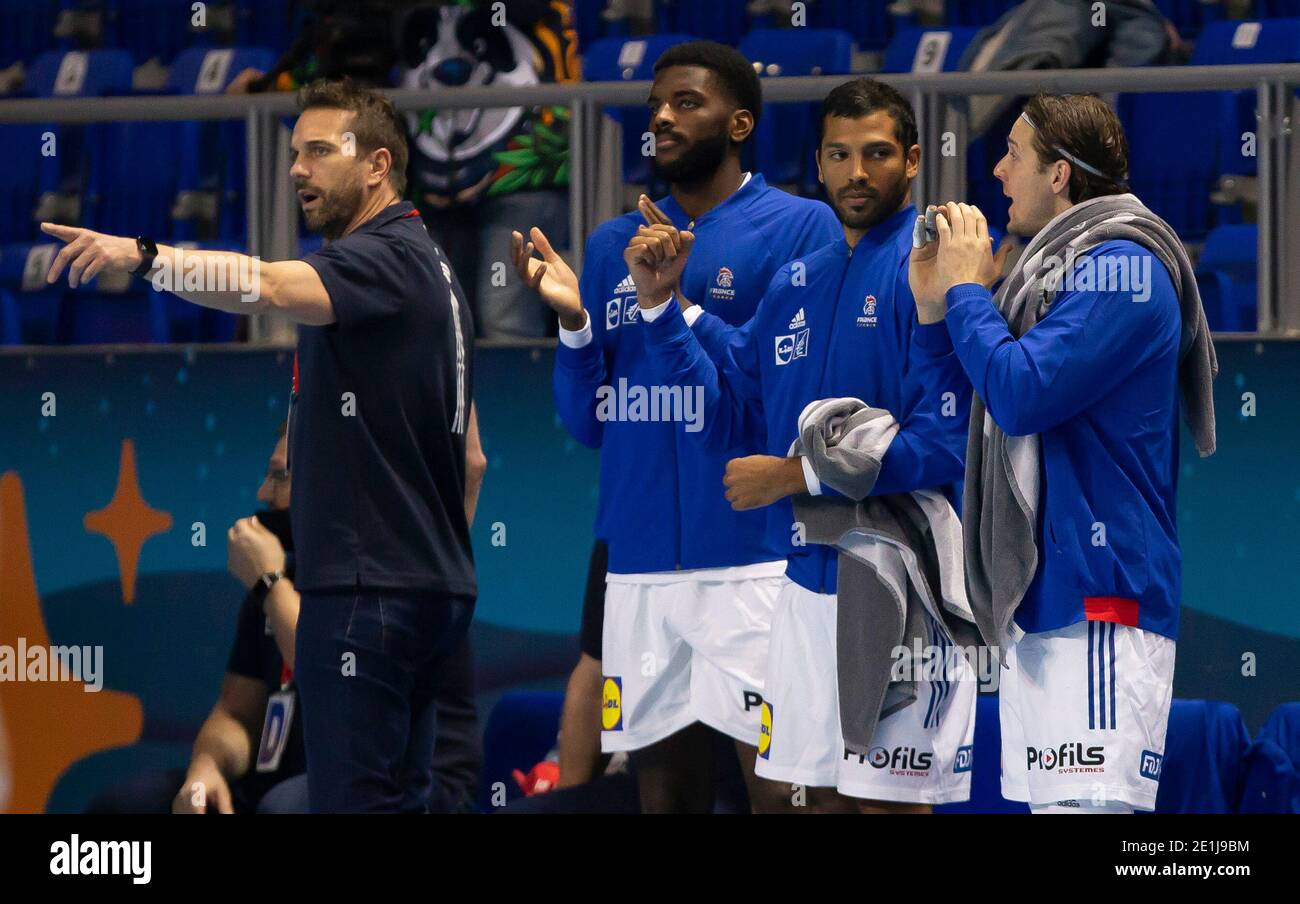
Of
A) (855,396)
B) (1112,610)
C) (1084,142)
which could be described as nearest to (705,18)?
(855,396)

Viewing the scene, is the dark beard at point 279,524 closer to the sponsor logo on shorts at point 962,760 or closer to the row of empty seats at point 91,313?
the row of empty seats at point 91,313

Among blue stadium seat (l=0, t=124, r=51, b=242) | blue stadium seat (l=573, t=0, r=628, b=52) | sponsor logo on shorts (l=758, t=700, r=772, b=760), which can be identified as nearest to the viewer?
sponsor logo on shorts (l=758, t=700, r=772, b=760)

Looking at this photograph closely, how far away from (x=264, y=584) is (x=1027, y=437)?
1845 millimetres

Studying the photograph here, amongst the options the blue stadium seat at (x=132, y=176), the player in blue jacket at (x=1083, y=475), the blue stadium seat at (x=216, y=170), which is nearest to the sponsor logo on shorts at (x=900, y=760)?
the player in blue jacket at (x=1083, y=475)

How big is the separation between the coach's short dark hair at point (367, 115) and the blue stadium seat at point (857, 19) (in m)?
3.00

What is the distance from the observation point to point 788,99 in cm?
477

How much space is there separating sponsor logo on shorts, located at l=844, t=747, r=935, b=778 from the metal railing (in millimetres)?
1809

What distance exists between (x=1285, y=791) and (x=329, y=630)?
2.13m

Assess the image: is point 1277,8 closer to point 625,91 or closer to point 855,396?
point 625,91

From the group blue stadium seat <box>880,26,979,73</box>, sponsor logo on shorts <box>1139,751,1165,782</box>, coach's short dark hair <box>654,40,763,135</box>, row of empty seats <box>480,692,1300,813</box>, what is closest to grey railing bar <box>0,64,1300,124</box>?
coach's short dark hair <box>654,40,763,135</box>

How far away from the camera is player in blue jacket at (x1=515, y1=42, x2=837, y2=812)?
12.4 ft

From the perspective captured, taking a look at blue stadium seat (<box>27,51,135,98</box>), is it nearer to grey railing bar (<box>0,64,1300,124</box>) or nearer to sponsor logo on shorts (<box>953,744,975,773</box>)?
grey railing bar (<box>0,64,1300,124</box>)

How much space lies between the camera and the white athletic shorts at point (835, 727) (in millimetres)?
3248
